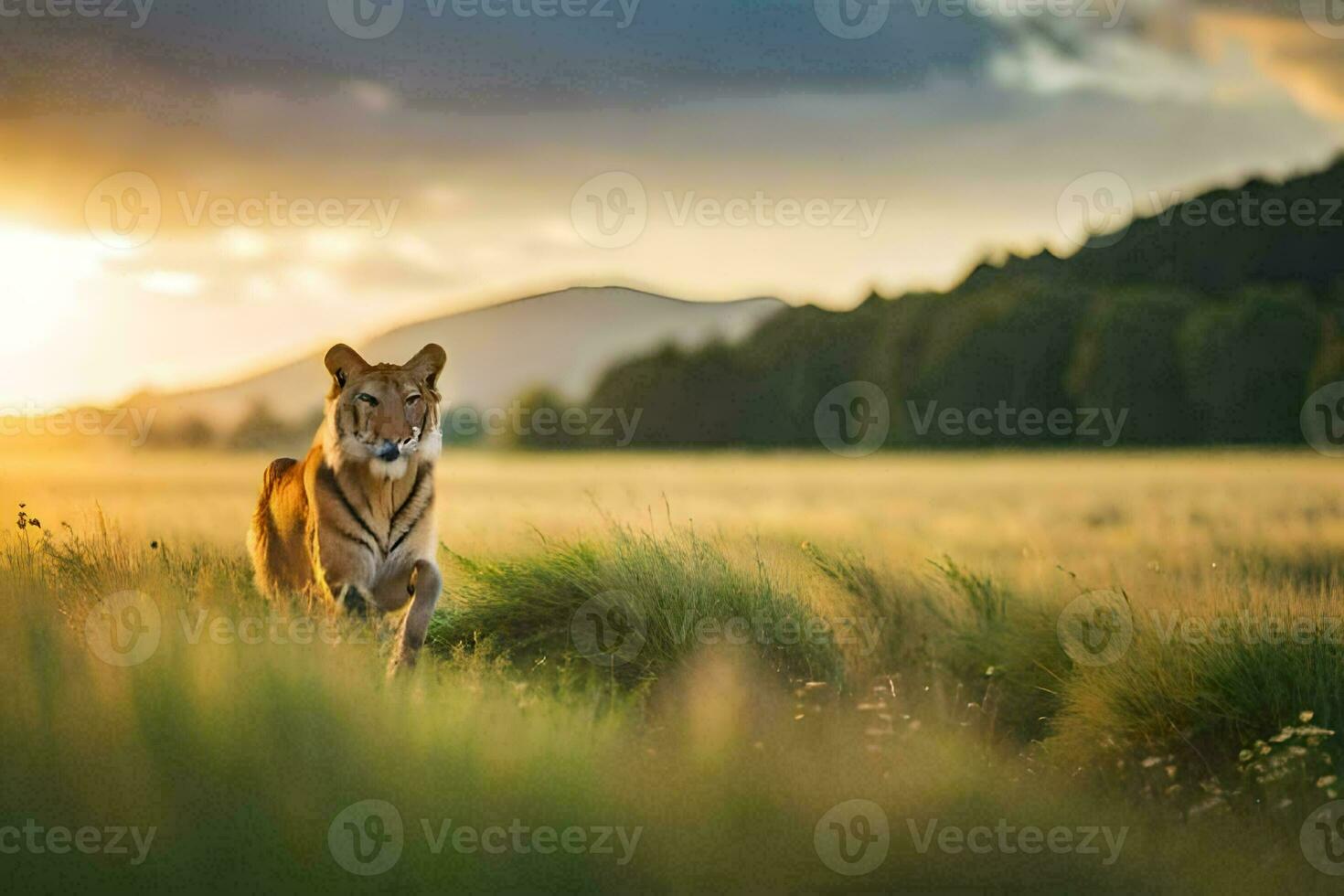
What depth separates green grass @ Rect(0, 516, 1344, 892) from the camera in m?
7.56

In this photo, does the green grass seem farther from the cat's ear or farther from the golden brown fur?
the cat's ear

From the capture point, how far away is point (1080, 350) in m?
58.6

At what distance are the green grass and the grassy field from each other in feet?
0.08

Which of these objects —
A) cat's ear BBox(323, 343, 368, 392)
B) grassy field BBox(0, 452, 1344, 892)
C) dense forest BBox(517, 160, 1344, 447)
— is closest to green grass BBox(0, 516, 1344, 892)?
grassy field BBox(0, 452, 1344, 892)

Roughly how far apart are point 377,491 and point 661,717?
265 centimetres

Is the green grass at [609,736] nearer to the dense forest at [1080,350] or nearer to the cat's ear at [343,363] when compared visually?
the cat's ear at [343,363]

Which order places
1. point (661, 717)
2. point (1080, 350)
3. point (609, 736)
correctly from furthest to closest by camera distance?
point (1080, 350) → point (661, 717) → point (609, 736)

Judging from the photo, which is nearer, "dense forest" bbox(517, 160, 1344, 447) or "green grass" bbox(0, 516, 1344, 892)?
"green grass" bbox(0, 516, 1344, 892)

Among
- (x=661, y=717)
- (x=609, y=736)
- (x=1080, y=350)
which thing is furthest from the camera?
(x=1080, y=350)

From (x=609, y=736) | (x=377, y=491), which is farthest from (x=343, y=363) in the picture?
(x=609, y=736)

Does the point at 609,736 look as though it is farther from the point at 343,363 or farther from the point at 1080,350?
the point at 1080,350

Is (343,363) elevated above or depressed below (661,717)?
above

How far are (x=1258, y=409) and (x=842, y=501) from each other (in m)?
30.7

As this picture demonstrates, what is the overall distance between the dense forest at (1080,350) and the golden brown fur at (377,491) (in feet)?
128
